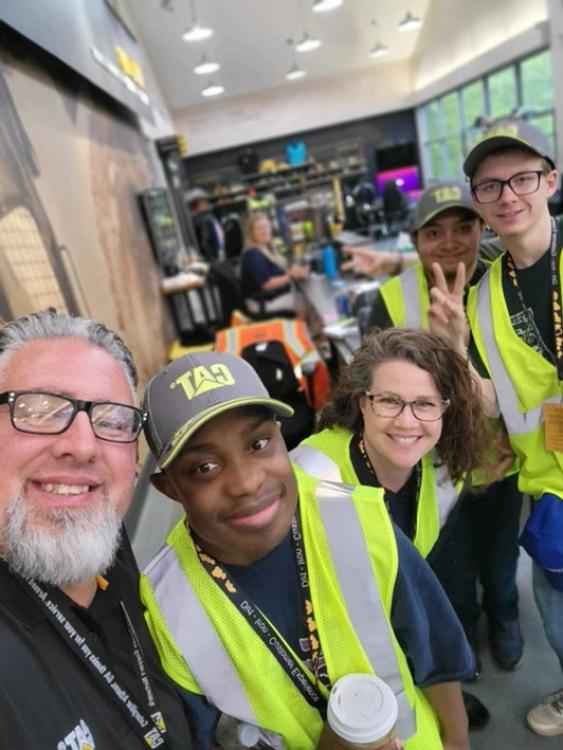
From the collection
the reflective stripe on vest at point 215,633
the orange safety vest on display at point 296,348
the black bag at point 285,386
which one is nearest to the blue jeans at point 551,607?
the reflective stripe on vest at point 215,633

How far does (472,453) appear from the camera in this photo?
1437 mm

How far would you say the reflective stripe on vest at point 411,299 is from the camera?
188 cm

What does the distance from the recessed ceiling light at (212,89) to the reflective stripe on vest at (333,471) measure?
11.9m

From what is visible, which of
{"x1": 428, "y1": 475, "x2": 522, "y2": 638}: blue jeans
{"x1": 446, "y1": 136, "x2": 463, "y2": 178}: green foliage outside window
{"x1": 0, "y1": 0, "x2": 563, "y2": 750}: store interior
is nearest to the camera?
{"x1": 428, "y1": 475, "x2": 522, "y2": 638}: blue jeans

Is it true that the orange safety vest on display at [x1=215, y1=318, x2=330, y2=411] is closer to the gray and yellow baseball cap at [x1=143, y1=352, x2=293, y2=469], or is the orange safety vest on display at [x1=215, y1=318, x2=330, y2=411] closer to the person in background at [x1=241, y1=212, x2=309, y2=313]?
the person in background at [x1=241, y1=212, x2=309, y2=313]

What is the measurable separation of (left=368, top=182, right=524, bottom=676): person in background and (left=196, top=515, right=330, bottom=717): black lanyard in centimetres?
92

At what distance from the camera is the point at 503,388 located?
58.2 inches

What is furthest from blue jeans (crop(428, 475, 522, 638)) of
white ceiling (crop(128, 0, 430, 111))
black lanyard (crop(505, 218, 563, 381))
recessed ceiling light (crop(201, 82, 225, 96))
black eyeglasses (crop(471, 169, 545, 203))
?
recessed ceiling light (crop(201, 82, 225, 96))

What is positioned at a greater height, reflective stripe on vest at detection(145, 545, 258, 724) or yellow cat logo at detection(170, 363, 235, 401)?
yellow cat logo at detection(170, 363, 235, 401)

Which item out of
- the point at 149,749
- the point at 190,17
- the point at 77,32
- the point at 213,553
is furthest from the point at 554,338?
the point at 190,17

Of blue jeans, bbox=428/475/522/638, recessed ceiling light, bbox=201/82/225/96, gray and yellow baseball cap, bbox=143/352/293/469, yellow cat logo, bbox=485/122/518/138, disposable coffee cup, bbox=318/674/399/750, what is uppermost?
recessed ceiling light, bbox=201/82/225/96

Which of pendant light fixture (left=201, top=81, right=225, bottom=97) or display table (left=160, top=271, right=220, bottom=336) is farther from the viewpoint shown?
pendant light fixture (left=201, top=81, right=225, bottom=97)

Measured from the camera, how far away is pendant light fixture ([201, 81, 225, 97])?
37.2ft

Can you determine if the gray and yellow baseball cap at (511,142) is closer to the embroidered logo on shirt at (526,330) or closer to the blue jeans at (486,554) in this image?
the embroidered logo on shirt at (526,330)
